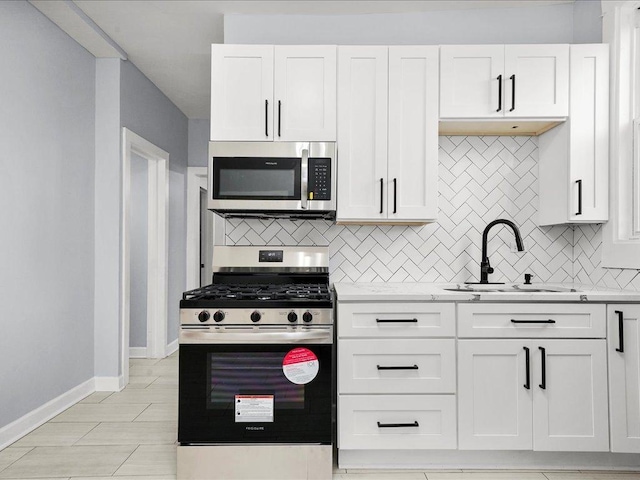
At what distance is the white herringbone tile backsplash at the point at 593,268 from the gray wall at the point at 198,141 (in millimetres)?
3958

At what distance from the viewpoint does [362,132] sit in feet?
8.73

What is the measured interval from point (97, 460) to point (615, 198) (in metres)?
3.02

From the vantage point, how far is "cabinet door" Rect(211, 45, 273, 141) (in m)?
2.65

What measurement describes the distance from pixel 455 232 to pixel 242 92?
1.54m

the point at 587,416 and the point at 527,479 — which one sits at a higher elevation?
the point at 587,416

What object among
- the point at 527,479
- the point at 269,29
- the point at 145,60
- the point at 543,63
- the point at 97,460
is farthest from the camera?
the point at 145,60

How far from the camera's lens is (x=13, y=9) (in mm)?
2639

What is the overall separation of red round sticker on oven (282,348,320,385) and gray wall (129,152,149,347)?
298 cm

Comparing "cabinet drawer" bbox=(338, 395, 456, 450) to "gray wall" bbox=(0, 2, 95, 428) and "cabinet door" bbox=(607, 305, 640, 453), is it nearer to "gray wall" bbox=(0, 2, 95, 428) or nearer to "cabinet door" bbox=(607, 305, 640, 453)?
"cabinet door" bbox=(607, 305, 640, 453)

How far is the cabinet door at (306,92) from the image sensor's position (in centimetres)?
266

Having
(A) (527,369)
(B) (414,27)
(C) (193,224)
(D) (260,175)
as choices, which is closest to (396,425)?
(A) (527,369)

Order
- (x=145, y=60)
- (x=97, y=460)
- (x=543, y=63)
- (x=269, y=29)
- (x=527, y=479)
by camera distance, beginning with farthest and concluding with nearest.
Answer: (x=145, y=60), (x=269, y=29), (x=543, y=63), (x=97, y=460), (x=527, y=479)

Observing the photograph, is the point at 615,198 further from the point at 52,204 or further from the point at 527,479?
the point at 52,204

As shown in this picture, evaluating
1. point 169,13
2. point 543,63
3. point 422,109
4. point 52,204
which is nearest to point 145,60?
point 169,13
